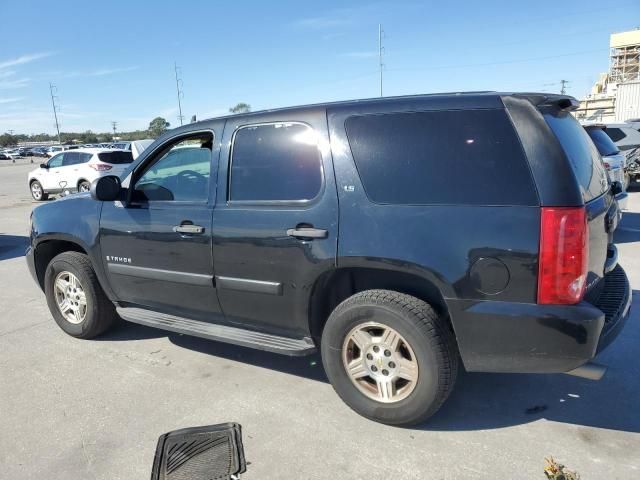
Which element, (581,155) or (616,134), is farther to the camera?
(616,134)

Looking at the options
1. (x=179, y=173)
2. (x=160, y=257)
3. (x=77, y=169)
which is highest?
(x=179, y=173)

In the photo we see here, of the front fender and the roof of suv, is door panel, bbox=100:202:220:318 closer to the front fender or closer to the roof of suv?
the front fender

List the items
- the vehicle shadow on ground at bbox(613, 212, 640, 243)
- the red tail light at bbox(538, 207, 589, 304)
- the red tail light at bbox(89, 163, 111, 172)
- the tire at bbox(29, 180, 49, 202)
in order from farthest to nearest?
the tire at bbox(29, 180, 49, 202) → the red tail light at bbox(89, 163, 111, 172) → the vehicle shadow on ground at bbox(613, 212, 640, 243) → the red tail light at bbox(538, 207, 589, 304)

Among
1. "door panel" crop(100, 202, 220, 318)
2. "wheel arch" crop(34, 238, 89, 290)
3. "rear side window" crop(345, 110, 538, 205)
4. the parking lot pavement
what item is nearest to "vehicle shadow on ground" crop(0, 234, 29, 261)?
"wheel arch" crop(34, 238, 89, 290)

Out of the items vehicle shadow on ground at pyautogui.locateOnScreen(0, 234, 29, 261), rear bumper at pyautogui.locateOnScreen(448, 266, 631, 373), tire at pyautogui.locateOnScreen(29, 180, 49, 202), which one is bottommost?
vehicle shadow on ground at pyautogui.locateOnScreen(0, 234, 29, 261)

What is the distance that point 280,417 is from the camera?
313 centimetres

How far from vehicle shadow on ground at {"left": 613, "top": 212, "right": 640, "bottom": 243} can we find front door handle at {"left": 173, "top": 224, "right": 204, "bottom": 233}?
6549 mm

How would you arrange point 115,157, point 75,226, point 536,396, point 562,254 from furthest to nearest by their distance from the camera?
point 115,157, point 75,226, point 536,396, point 562,254

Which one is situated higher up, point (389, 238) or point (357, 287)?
point (389, 238)

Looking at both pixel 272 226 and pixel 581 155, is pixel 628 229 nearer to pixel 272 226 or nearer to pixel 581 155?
pixel 581 155

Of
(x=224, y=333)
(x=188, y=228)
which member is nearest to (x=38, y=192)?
(x=188, y=228)

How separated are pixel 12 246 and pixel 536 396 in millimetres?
9418

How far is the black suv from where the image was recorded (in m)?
2.50

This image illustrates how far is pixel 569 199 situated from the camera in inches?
95.7
